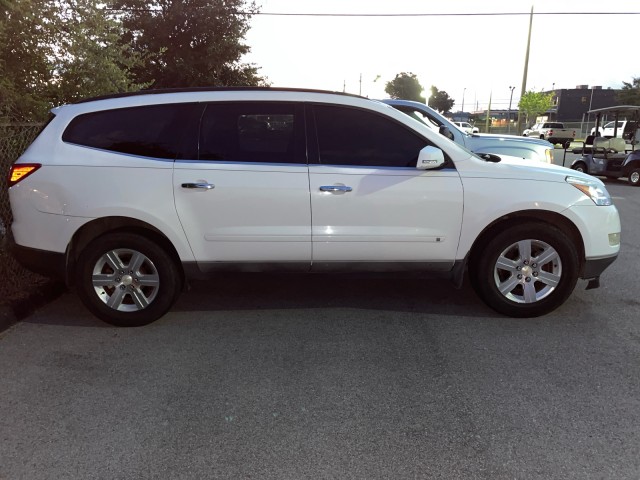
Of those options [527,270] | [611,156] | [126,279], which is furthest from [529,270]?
[611,156]

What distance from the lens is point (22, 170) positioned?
405 cm

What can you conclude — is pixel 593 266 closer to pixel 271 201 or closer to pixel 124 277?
pixel 271 201

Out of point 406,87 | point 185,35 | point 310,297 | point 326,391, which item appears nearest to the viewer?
point 326,391

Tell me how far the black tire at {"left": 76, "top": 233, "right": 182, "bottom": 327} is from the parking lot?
0.16m

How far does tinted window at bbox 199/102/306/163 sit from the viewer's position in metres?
4.12

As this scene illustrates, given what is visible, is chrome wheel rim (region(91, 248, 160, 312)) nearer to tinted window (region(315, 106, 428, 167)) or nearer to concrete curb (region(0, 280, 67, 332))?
concrete curb (region(0, 280, 67, 332))

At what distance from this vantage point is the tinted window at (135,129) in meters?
4.12

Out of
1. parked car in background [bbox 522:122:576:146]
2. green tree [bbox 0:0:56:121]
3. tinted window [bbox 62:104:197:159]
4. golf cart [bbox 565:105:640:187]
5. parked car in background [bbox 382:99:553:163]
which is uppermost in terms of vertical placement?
green tree [bbox 0:0:56:121]

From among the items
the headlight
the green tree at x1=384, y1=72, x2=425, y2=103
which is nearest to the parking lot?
the headlight

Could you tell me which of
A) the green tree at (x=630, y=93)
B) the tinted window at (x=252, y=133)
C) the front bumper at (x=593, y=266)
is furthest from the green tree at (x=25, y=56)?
the green tree at (x=630, y=93)

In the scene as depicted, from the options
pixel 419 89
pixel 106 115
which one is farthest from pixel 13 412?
pixel 419 89

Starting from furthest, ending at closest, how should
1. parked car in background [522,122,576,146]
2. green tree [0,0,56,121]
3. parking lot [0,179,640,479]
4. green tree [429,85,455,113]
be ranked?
green tree [429,85,455,113] < parked car in background [522,122,576,146] < green tree [0,0,56,121] < parking lot [0,179,640,479]

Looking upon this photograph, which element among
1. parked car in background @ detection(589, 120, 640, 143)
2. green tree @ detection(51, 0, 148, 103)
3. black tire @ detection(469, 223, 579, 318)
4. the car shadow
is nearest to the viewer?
black tire @ detection(469, 223, 579, 318)

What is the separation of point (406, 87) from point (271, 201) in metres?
80.9
